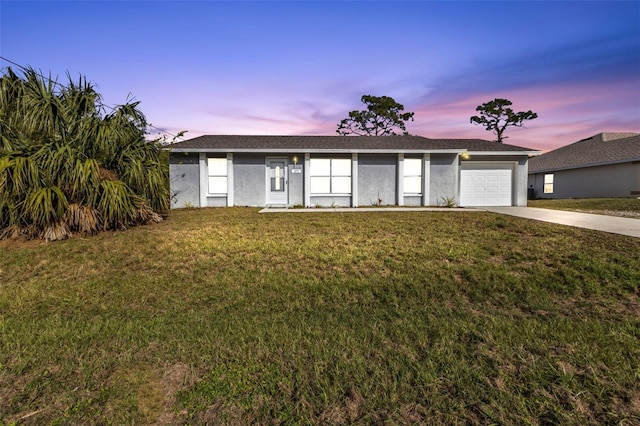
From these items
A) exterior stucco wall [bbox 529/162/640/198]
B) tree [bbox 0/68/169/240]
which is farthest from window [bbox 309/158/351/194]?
exterior stucco wall [bbox 529/162/640/198]

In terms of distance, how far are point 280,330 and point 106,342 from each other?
1727 millimetres

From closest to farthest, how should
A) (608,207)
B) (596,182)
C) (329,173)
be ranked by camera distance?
(608,207), (329,173), (596,182)

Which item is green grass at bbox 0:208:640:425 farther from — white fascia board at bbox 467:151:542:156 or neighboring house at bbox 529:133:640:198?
neighboring house at bbox 529:133:640:198

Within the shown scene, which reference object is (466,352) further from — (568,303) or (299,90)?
(299,90)

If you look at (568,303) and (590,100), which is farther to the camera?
(590,100)

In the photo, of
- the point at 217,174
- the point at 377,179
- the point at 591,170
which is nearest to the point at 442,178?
the point at 377,179

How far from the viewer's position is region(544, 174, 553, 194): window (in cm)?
2524

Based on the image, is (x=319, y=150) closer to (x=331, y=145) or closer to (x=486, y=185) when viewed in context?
(x=331, y=145)

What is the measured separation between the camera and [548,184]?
25.5 meters

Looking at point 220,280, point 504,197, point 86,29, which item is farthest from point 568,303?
point 86,29

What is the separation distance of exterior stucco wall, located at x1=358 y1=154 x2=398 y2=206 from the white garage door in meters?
3.57

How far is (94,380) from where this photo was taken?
242cm

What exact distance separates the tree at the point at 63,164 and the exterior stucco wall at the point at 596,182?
2665 cm

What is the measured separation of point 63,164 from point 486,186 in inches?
647
